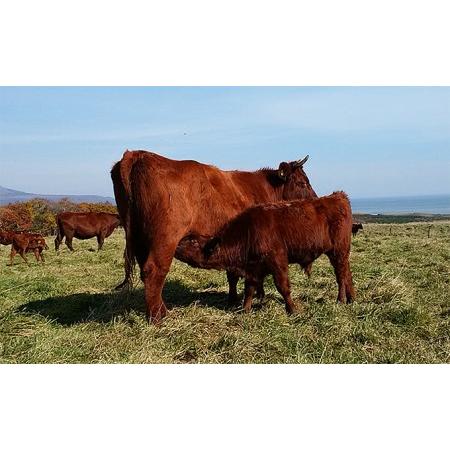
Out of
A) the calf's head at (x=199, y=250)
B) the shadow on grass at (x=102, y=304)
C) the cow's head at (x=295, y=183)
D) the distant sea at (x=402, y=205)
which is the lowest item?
the shadow on grass at (x=102, y=304)

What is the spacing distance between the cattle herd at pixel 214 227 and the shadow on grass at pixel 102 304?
42 cm

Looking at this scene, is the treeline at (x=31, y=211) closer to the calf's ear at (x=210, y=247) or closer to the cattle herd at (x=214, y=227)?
the cattle herd at (x=214, y=227)

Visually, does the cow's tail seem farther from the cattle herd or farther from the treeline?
the treeline

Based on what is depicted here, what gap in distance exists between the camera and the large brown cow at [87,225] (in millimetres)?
13500

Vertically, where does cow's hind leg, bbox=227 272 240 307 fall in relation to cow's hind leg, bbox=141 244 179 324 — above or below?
below

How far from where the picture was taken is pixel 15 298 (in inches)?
242

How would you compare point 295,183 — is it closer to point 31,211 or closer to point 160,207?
point 160,207

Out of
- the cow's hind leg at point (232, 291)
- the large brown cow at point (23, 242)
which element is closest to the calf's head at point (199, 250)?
the cow's hind leg at point (232, 291)

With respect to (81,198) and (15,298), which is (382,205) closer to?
(81,198)

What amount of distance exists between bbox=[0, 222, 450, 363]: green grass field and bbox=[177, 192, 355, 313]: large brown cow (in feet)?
1.23

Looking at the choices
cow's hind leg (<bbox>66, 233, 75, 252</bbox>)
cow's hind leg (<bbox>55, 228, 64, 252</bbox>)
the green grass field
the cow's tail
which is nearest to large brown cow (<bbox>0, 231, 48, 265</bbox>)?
cow's hind leg (<bbox>55, 228, 64, 252</bbox>)

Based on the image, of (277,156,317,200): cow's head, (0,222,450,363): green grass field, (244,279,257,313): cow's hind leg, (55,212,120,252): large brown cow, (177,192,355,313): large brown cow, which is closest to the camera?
(0,222,450,363): green grass field

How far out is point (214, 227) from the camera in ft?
17.3

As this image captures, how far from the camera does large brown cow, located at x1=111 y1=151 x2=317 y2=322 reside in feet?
15.8
